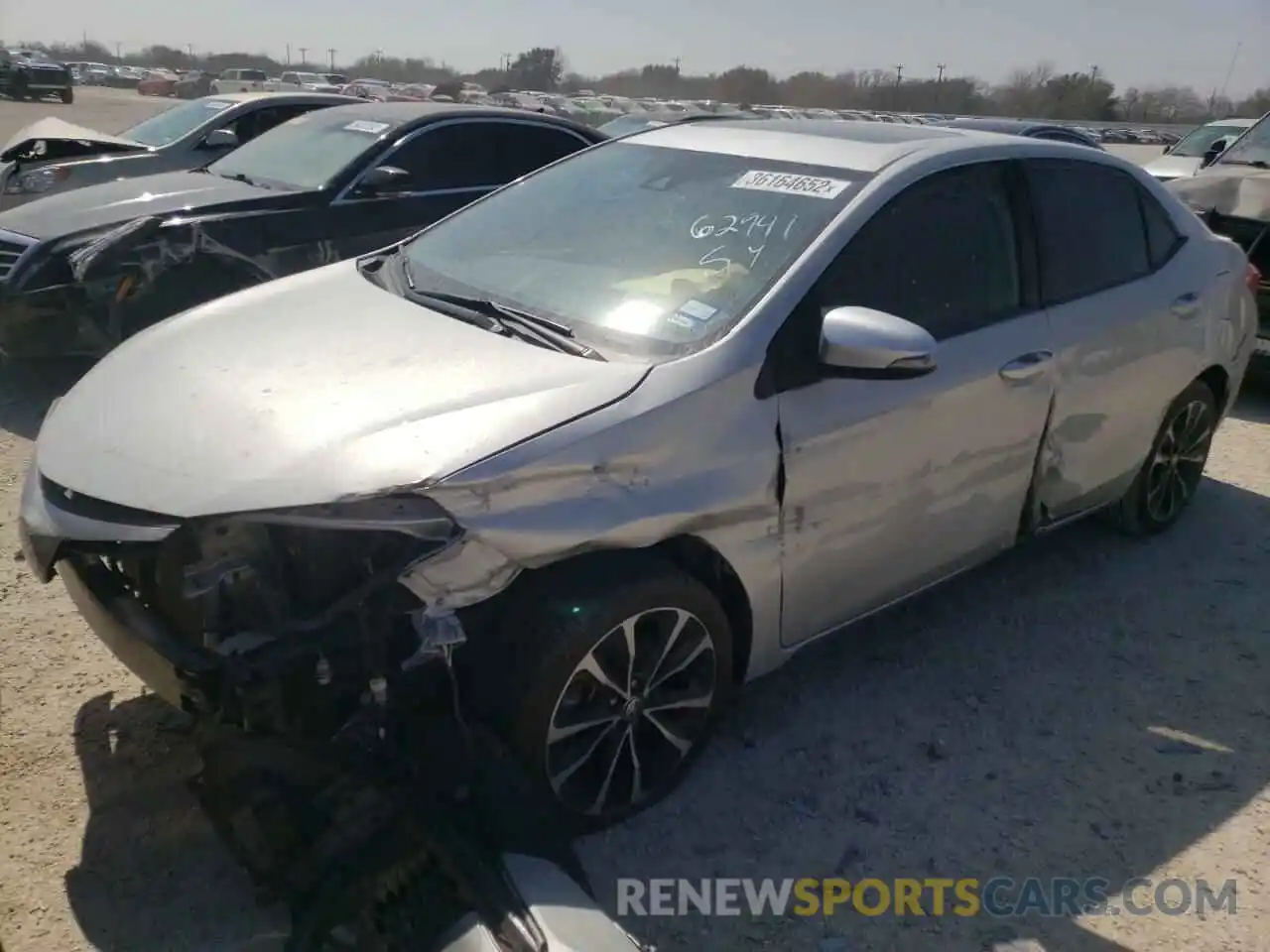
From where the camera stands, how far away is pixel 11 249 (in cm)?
593

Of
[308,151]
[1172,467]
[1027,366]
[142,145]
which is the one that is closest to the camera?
[1027,366]

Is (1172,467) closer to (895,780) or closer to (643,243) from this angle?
(895,780)

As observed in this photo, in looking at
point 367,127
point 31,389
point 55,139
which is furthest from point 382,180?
point 55,139

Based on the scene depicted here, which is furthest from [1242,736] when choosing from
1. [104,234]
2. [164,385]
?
[104,234]

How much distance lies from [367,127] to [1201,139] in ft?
43.8

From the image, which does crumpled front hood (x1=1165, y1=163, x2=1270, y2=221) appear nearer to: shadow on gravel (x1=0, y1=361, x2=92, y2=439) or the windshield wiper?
the windshield wiper

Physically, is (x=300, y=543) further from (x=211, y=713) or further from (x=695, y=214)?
(x=695, y=214)

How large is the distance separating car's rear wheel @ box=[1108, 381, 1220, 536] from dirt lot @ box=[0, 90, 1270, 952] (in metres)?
0.48

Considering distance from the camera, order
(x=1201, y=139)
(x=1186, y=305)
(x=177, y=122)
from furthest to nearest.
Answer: (x=1201, y=139) < (x=177, y=122) < (x=1186, y=305)

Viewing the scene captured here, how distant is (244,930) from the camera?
2451 mm

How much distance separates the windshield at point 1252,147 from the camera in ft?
26.5

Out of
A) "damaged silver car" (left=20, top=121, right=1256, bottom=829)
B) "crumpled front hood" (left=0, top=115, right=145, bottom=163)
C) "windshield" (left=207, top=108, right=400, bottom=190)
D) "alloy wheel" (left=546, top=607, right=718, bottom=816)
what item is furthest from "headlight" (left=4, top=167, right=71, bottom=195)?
"alloy wheel" (left=546, top=607, right=718, bottom=816)

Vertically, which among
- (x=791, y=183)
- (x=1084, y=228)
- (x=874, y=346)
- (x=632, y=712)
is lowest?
(x=632, y=712)

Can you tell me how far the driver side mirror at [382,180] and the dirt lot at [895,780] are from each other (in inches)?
132
